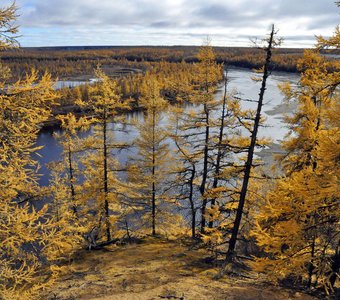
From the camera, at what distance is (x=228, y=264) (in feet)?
39.8

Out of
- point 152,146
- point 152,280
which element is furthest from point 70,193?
point 152,280

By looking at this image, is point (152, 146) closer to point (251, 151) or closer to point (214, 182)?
point (214, 182)

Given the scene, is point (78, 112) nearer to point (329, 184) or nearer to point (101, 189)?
point (101, 189)

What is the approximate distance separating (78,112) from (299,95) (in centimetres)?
5773

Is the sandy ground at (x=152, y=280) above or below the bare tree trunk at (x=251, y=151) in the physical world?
below

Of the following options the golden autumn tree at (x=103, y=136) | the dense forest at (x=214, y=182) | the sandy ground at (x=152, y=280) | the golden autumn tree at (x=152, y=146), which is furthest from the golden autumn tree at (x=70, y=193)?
the golden autumn tree at (x=152, y=146)

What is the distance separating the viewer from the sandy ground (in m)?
10.4

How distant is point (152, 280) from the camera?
12031 mm

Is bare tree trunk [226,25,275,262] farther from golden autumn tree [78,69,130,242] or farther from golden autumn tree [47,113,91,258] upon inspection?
golden autumn tree [78,69,130,242]

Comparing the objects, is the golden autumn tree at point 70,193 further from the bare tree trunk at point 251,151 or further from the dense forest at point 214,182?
the bare tree trunk at point 251,151

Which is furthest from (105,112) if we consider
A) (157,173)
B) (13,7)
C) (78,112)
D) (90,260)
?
(78,112)

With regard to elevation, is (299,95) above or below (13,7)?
below

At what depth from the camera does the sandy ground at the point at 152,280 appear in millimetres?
10359

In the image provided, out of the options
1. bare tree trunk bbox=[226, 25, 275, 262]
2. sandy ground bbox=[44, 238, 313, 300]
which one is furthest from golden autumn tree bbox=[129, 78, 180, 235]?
bare tree trunk bbox=[226, 25, 275, 262]
